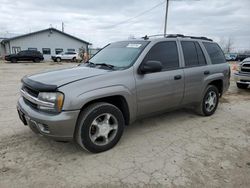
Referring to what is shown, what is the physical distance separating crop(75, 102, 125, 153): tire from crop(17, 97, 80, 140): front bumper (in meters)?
0.15

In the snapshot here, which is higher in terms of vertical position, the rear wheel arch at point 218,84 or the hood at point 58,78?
the hood at point 58,78

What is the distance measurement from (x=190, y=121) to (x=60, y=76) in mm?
3023

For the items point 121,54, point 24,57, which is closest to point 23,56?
point 24,57

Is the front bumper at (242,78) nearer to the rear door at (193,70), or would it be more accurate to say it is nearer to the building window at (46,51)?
the rear door at (193,70)

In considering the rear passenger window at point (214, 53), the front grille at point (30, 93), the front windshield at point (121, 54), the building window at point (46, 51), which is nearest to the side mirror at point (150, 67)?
the front windshield at point (121, 54)

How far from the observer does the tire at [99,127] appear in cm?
317

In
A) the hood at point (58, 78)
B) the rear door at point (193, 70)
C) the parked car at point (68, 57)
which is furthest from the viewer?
the parked car at point (68, 57)

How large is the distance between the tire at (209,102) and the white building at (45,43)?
120 feet

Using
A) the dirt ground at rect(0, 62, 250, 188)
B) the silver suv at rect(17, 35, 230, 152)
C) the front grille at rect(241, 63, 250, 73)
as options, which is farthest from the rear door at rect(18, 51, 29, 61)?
the silver suv at rect(17, 35, 230, 152)

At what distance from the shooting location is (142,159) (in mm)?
3293

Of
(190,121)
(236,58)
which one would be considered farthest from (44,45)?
(190,121)

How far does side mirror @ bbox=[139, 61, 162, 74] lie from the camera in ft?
11.8

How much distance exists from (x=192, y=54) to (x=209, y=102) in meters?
1.29

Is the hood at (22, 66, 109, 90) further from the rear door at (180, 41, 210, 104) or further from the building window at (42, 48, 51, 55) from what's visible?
the building window at (42, 48, 51, 55)
